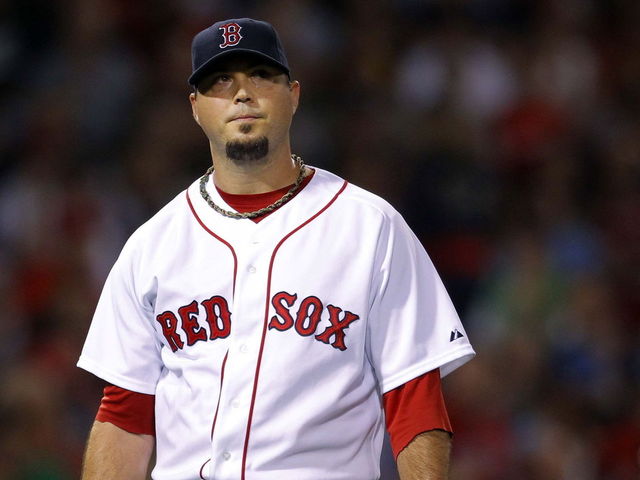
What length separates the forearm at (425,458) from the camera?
8.47 feet

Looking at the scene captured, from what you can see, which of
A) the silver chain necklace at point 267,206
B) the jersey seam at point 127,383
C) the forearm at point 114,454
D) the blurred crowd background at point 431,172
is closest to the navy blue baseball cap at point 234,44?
the silver chain necklace at point 267,206

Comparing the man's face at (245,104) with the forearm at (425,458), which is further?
the man's face at (245,104)

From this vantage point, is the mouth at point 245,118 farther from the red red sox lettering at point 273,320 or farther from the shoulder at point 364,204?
the red red sox lettering at point 273,320

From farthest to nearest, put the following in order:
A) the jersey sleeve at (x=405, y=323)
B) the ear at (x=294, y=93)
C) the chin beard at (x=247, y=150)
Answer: the ear at (x=294, y=93) < the chin beard at (x=247, y=150) < the jersey sleeve at (x=405, y=323)

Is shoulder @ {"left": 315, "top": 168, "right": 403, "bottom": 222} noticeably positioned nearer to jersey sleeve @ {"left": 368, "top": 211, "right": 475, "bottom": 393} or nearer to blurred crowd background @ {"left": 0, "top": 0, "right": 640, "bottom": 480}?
jersey sleeve @ {"left": 368, "top": 211, "right": 475, "bottom": 393}

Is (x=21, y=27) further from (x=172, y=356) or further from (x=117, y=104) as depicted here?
(x=172, y=356)

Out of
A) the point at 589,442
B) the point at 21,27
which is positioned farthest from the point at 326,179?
the point at 21,27

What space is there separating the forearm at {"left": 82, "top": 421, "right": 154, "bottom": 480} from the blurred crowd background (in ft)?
7.44

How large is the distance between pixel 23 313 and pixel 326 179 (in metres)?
3.25

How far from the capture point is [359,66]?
7.09 m

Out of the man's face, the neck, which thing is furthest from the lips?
the neck

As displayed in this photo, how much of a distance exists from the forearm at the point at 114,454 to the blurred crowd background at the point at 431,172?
89.3 inches

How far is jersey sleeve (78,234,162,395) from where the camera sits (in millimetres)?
2885

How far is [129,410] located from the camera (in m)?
2.91
